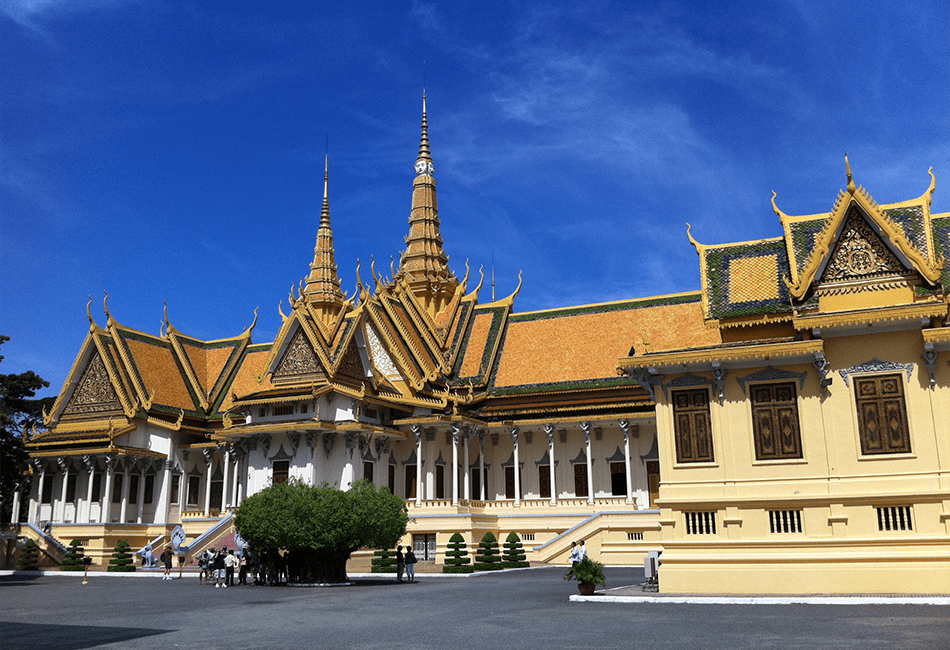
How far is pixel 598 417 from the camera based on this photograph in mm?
37344

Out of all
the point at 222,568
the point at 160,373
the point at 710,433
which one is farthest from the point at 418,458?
the point at 710,433

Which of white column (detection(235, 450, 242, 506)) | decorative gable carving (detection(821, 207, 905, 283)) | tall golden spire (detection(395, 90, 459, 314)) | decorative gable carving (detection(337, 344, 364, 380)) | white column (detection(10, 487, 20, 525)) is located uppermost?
tall golden spire (detection(395, 90, 459, 314))

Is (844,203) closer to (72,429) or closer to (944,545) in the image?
(944,545)

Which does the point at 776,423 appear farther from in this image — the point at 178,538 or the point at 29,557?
the point at 29,557

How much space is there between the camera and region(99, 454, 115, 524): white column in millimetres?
39594

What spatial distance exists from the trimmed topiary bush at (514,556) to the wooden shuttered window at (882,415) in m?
15.6

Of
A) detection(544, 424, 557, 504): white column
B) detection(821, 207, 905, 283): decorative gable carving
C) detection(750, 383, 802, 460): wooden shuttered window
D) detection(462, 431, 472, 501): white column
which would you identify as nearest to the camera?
detection(750, 383, 802, 460): wooden shuttered window

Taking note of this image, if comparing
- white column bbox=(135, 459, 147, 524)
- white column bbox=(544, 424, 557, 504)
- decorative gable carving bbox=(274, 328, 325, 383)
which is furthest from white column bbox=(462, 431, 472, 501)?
white column bbox=(135, 459, 147, 524)

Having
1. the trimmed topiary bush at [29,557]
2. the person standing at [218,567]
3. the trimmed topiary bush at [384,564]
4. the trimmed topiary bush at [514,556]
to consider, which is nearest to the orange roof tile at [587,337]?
the trimmed topiary bush at [514,556]

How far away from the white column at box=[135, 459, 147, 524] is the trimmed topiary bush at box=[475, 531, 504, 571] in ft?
59.5

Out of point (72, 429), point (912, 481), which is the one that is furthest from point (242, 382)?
point (912, 481)

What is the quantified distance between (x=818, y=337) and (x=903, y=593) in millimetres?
5478

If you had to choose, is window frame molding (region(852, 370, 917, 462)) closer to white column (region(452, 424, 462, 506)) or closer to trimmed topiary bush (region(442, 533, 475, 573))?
trimmed topiary bush (region(442, 533, 475, 573))

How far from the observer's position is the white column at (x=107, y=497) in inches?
1559
